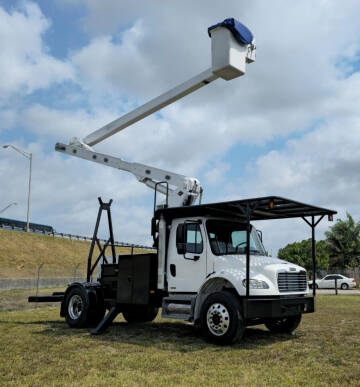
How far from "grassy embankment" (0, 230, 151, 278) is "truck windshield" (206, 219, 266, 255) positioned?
2459cm

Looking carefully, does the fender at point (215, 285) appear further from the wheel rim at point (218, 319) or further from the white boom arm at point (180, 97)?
the white boom arm at point (180, 97)

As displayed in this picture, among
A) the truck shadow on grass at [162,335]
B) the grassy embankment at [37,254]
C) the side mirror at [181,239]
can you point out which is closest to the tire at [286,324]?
the truck shadow on grass at [162,335]

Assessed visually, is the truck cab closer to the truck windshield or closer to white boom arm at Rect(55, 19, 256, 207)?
the truck windshield

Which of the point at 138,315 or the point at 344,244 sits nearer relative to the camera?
the point at 138,315

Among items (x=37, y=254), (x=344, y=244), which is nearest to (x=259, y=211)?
(x=37, y=254)

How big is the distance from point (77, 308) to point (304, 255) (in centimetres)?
4588

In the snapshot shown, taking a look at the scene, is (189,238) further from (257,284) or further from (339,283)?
(339,283)

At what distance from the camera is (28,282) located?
26.8 m

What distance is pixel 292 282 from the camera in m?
9.62

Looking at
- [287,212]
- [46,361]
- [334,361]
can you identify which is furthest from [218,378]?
[287,212]

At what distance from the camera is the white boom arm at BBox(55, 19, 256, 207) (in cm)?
1114

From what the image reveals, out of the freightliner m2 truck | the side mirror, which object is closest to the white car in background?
the freightliner m2 truck

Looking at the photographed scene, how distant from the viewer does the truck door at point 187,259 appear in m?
9.95

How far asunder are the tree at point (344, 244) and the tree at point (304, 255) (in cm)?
384
